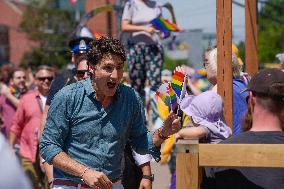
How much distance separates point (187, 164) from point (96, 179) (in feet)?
3.23

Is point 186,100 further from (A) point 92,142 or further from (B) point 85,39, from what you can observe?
(B) point 85,39

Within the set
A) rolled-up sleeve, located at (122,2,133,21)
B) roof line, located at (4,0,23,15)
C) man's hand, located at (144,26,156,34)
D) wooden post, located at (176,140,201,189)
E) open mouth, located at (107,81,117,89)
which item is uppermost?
roof line, located at (4,0,23,15)

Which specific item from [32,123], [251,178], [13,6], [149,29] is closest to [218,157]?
[251,178]

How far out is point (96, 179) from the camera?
4.52 metres

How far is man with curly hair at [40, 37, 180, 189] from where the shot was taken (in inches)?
189

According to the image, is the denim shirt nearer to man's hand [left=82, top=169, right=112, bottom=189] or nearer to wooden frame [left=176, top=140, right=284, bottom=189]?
man's hand [left=82, top=169, right=112, bottom=189]

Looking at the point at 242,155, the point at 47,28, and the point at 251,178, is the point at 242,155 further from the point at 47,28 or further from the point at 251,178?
the point at 47,28

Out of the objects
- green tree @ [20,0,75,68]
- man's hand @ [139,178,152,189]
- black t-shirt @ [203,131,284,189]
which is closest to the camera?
black t-shirt @ [203,131,284,189]

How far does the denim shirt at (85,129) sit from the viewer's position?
4797mm

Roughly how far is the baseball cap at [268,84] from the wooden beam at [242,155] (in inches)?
25.9

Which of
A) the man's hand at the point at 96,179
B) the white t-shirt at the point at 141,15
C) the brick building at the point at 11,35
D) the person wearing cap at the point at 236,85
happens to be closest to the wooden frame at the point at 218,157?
the man's hand at the point at 96,179

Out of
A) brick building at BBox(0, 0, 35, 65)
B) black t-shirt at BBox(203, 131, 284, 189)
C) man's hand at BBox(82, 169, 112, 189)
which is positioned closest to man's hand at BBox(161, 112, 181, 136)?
man's hand at BBox(82, 169, 112, 189)

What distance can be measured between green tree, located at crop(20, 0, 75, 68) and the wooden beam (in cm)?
5431

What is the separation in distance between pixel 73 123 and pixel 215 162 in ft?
4.67
